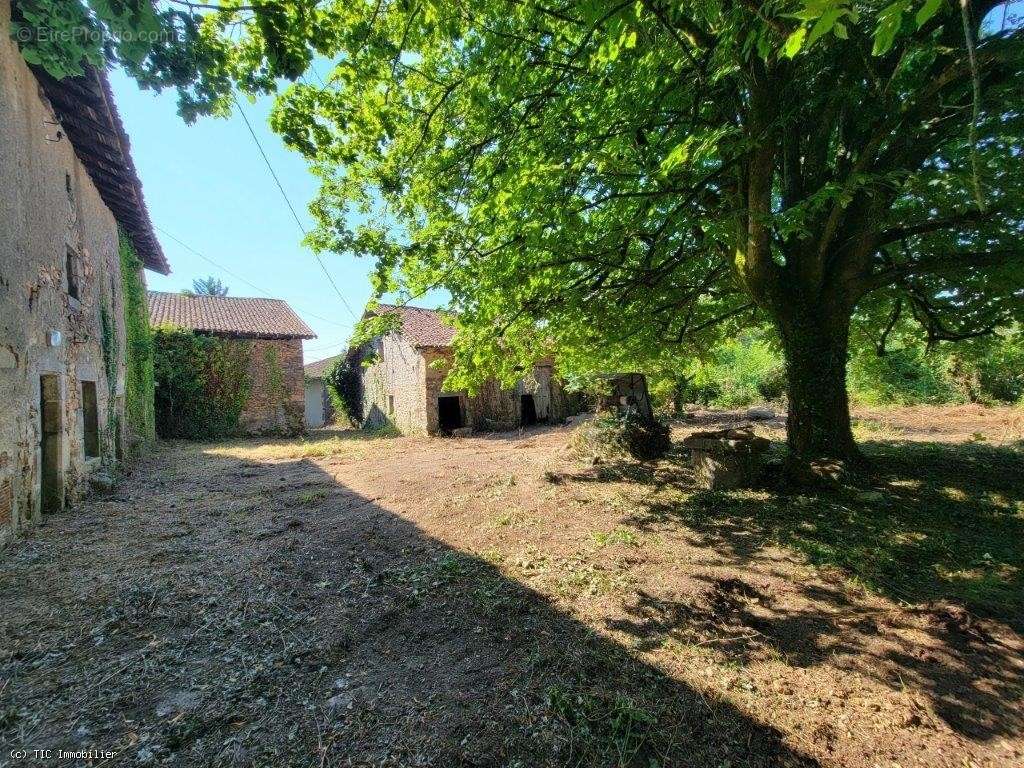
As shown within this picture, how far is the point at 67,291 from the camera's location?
7.14 meters

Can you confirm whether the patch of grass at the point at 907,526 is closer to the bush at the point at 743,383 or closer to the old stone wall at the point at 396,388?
the old stone wall at the point at 396,388

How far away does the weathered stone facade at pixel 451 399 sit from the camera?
56.4 ft

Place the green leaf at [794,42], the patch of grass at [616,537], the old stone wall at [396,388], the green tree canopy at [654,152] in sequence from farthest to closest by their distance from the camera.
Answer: the old stone wall at [396,388] → the patch of grass at [616,537] → the green tree canopy at [654,152] → the green leaf at [794,42]

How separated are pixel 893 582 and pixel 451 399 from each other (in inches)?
624

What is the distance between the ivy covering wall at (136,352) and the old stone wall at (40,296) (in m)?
2.75

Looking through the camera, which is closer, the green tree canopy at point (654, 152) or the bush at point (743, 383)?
the green tree canopy at point (654, 152)

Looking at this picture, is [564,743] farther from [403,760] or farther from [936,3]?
[936,3]

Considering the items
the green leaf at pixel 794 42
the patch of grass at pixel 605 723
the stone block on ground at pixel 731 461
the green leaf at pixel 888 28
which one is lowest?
the patch of grass at pixel 605 723

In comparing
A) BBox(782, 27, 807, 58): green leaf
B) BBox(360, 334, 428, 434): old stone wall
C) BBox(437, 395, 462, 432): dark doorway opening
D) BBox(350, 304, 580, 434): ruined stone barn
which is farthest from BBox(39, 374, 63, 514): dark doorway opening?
BBox(437, 395, 462, 432): dark doorway opening

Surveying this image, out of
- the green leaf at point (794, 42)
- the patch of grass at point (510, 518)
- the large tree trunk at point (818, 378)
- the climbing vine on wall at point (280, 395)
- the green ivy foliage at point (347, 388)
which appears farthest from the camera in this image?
the green ivy foliage at point (347, 388)

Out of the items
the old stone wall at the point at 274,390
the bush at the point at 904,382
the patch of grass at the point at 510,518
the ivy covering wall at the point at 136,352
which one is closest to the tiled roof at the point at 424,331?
the old stone wall at the point at 274,390

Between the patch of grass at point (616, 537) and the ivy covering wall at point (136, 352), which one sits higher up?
the ivy covering wall at point (136, 352)

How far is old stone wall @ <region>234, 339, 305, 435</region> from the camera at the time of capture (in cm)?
1825

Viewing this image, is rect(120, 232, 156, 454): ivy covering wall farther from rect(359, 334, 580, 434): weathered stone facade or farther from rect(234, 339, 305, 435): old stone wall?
rect(359, 334, 580, 434): weathered stone facade
